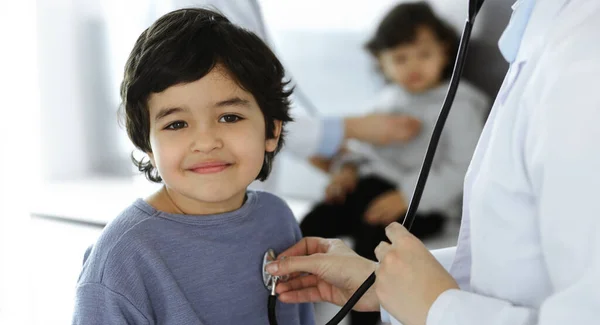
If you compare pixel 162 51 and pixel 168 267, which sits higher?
pixel 162 51

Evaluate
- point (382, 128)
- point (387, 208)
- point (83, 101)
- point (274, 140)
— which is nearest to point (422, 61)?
point (382, 128)

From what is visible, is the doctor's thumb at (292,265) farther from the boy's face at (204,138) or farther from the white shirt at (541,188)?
the white shirt at (541,188)

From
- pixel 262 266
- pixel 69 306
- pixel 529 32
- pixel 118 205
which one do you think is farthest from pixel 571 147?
pixel 118 205

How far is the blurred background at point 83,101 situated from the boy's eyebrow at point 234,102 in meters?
0.50

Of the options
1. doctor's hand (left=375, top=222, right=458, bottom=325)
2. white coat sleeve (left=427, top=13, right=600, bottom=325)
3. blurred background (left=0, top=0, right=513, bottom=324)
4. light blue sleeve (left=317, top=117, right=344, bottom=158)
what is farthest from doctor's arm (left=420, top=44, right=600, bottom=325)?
light blue sleeve (left=317, top=117, right=344, bottom=158)

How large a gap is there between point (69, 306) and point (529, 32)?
1.94 m

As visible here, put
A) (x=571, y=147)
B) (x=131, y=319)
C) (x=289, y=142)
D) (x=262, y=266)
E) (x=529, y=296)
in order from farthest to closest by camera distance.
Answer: (x=289, y=142) → (x=262, y=266) → (x=131, y=319) → (x=529, y=296) → (x=571, y=147)

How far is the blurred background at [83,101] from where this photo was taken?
222 centimetres

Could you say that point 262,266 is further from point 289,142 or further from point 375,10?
point 375,10

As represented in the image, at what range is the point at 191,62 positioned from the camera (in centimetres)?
94

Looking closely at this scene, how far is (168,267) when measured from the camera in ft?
3.06

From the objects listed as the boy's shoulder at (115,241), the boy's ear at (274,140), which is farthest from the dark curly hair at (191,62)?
the boy's shoulder at (115,241)

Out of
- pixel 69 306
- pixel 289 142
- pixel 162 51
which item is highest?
pixel 162 51

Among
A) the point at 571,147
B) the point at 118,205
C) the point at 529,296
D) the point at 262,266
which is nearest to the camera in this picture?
the point at 571,147
